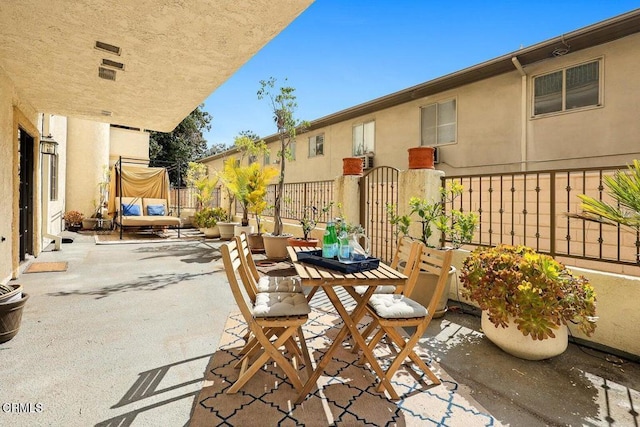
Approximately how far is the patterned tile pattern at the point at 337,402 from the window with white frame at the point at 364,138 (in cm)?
889

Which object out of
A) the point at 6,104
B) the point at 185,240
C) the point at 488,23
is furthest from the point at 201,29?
the point at 488,23

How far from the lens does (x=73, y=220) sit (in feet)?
39.2

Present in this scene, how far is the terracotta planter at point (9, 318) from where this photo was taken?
284 cm

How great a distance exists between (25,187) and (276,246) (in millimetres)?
4970

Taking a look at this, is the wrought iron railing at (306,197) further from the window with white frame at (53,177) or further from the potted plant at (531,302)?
the window with white frame at (53,177)

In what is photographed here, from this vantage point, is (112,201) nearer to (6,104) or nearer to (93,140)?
(93,140)

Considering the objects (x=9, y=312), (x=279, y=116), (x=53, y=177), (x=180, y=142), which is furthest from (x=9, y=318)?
(x=180, y=142)

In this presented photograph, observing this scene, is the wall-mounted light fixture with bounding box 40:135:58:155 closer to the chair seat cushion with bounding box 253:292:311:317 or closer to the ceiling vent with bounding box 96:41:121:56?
the ceiling vent with bounding box 96:41:121:56

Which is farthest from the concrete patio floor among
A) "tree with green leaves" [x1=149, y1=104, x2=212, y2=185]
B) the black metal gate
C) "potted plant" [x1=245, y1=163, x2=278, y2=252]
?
"tree with green leaves" [x1=149, y1=104, x2=212, y2=185]

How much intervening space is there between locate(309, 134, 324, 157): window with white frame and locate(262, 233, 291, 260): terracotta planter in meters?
6.30

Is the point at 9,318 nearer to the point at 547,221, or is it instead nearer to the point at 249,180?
the point at 249,180

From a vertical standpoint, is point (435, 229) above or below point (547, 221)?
below

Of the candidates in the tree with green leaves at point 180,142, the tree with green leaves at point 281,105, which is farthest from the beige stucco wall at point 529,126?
the tree with green leaves at point 180,142

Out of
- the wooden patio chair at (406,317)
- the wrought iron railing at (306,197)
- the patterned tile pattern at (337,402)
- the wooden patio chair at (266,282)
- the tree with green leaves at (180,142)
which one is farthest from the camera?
the tree with green leaves at (180,142)
